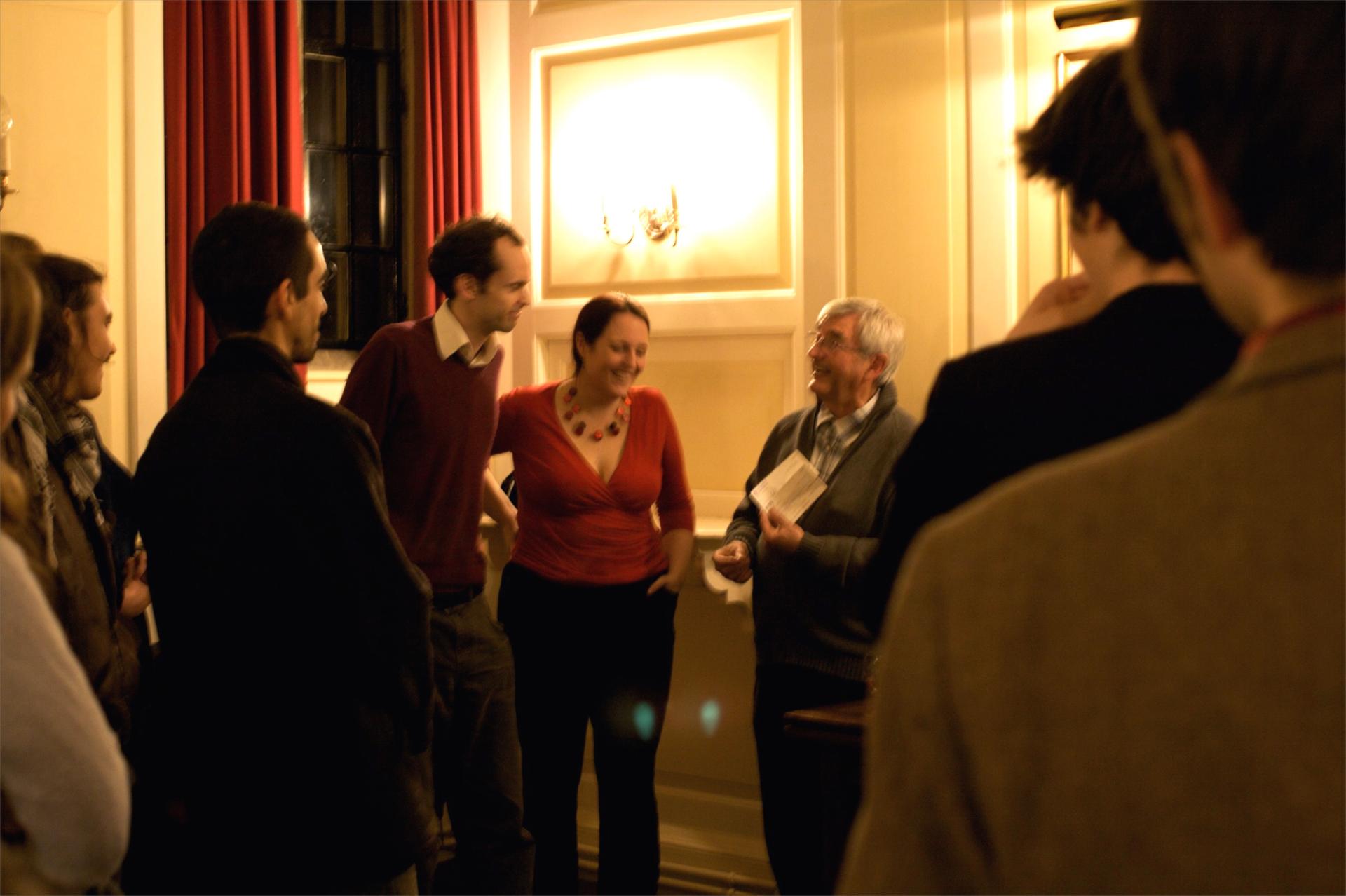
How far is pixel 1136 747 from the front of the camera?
57 centimetres

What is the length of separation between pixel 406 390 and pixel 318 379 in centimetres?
150

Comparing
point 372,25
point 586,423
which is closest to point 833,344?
point 586,423

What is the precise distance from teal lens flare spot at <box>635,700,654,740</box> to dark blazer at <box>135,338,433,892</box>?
55.8 inches

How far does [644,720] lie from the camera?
10.4ft

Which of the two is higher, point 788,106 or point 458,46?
point 458,46

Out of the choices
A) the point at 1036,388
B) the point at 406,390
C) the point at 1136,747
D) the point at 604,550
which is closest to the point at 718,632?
the point at 604,550

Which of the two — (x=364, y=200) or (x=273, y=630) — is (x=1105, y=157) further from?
(x=364, y=200)

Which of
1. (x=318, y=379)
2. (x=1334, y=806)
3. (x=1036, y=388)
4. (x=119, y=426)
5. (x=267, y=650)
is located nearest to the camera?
(x=1334, y=806)

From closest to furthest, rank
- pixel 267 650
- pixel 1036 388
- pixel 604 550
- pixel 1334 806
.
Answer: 1. pixel 1334 806
2. pixel 1036 388
3. pixel 267 650
4. pixel 604 550

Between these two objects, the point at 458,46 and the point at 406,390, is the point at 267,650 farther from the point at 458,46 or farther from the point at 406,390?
Result: the point at 458,46

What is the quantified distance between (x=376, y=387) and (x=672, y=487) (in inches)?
34.6

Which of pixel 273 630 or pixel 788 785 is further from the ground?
pixel 273 630

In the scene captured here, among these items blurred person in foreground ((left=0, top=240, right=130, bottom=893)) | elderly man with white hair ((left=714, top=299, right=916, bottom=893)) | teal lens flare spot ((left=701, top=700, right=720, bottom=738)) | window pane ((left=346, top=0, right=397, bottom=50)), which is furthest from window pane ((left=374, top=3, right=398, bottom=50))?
blurred person in foreground ((left=0, top=240, right=130, bottom=893))

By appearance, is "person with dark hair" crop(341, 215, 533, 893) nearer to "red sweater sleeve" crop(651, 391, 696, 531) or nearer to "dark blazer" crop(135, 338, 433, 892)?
"red sweater sleeve" crop(651, 391, 696, 531)
